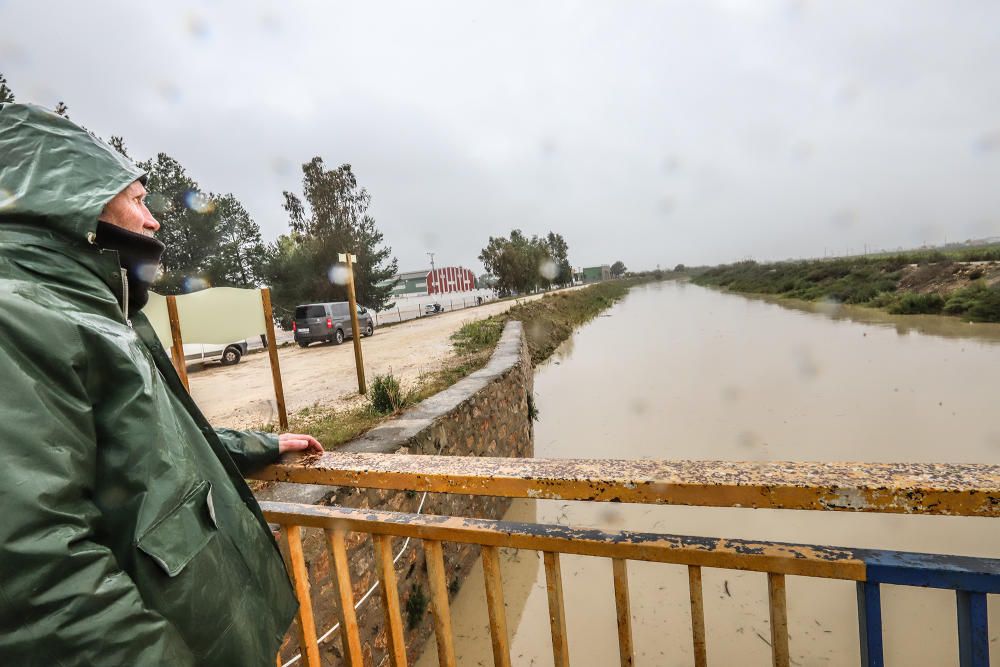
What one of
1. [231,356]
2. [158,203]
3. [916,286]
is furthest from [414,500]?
[916,286]

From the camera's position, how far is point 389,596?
1352mm

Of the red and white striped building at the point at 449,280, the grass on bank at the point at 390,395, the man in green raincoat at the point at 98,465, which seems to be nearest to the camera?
the man in green raincoat at the point at 98,465

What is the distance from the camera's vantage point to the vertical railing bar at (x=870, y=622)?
92cm

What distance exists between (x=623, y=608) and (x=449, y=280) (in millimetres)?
68356

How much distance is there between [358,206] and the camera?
23.6m

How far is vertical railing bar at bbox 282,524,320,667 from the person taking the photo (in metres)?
1.40

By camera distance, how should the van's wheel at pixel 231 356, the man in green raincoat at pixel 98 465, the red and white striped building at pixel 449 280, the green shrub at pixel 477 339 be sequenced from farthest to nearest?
the red and white striped building at pixel 449 280 < the van's wheel at pixel 231 356 < the green shrub at pixel 477 339 < the man in green raincoat at pixel 98 465

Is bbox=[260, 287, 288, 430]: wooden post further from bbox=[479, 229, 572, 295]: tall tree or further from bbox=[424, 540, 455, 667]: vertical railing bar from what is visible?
bbox=[479, 229, 572, 295]: tall tree

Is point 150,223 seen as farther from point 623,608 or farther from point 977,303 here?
point 977,303

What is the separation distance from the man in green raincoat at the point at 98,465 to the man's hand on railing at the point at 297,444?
0.28 m

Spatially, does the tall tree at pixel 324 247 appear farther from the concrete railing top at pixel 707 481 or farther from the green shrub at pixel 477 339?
the concrete railing top at pixel 707 481

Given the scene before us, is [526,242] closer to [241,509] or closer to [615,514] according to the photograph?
[615,514]

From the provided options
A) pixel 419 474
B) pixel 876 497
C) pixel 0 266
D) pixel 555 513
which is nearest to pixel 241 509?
pixel 419 474

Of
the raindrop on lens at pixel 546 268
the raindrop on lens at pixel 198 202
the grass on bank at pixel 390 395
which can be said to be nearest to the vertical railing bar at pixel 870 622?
the grass on bank at pixel 390 395
